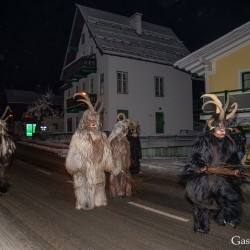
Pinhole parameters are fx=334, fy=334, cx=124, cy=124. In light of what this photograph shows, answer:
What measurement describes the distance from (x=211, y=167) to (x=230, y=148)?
487 mm

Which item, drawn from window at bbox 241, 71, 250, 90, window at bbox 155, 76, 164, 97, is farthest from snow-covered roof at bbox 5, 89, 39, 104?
window at bbox 241, 71, 250, 90

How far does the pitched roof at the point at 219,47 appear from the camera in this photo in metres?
15.7

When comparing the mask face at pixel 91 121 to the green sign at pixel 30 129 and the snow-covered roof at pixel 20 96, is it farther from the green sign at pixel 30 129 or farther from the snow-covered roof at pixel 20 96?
the snow-covered roof at pixel 20 96

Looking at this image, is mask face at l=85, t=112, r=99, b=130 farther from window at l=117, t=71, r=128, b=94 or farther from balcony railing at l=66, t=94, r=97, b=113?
balcony railing at l=66, t=94, r=97, b=113

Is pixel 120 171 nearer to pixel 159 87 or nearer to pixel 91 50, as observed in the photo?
pixel 159 87

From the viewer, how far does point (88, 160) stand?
6.91m

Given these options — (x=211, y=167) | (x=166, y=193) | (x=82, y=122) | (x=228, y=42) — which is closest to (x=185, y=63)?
(x=228, y=42)

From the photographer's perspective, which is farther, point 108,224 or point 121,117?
point 121,117

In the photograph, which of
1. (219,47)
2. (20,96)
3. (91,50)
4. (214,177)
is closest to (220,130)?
(214,177)

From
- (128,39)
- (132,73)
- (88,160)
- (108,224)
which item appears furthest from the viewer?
(128,39)

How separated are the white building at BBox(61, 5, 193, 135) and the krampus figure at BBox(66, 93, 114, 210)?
21.2 metres

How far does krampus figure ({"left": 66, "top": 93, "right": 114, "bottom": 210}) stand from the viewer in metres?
6.88

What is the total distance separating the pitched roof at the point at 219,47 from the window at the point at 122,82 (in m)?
11.0

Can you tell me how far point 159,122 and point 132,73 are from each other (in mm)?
5393
